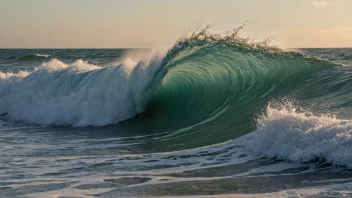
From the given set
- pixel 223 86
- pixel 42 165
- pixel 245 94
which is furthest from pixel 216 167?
pixel 223 86

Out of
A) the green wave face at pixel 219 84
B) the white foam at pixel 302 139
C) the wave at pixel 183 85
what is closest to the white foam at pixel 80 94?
the wave at pixel 183 85

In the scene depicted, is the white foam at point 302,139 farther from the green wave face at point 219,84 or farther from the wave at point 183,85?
the wave at point 183,85

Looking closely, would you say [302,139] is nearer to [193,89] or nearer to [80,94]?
[193,89]

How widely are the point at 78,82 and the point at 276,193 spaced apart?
1288 centimetres

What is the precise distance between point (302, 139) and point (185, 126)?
5.16 metres

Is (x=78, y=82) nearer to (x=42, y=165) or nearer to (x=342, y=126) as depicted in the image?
(x=42, y=165)

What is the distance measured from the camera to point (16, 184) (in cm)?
670

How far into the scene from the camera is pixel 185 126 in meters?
12.5

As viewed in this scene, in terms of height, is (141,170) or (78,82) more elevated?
(78,82)

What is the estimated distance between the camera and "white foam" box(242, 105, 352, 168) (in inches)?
279

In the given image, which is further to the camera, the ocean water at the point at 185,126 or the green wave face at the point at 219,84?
the green wave face at the point at 219,84

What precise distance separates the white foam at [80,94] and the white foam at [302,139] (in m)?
6.55

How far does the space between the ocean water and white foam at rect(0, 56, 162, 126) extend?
0.14 feet

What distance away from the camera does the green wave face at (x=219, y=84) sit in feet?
42.1
